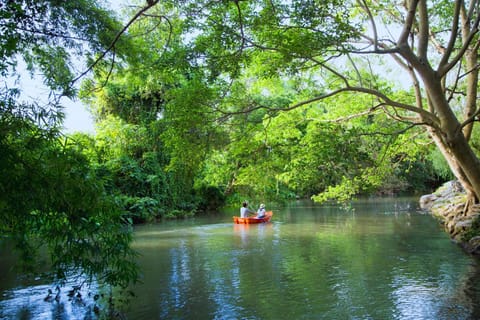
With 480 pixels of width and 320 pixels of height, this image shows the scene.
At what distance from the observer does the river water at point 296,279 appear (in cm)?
761

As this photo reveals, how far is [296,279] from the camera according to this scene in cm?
974

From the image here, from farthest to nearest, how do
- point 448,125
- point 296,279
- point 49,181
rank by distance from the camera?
point 296,279 → point 448,125 → point 49,181

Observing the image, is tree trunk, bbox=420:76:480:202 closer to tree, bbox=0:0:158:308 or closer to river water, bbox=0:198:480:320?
river water, bbox=0:198:480:320

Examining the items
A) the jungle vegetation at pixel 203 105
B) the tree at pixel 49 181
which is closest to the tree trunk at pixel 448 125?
the jungle vegetation at pixel 203 105

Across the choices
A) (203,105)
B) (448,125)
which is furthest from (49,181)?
(448,125)

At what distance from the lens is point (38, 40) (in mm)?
7223

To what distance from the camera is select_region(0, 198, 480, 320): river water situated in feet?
25.0

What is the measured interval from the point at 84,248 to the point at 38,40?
358 cm

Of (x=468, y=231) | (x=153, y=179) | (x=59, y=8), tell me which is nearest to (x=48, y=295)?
(x=59, y=8)

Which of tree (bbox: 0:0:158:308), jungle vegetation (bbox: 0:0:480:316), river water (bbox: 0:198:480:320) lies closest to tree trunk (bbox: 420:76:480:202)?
jungle vegetation (bbox: 0:0:480:316)

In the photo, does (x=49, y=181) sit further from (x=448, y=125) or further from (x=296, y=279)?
(x=448, y=125)

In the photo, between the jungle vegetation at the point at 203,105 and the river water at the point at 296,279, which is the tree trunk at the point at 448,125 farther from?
the river water at the point at 296,279

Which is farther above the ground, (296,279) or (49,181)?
(49,181)

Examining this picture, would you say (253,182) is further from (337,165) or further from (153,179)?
(153,179)
